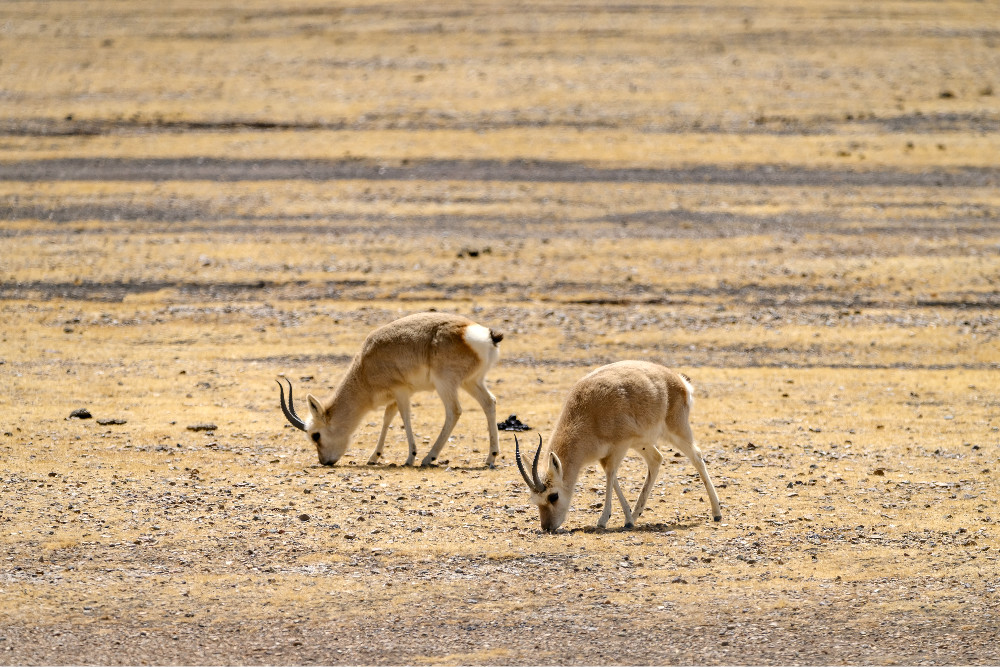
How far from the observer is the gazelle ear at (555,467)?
42.4 feet

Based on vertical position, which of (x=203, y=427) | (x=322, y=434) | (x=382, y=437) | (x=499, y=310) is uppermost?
(x=322, y=434)

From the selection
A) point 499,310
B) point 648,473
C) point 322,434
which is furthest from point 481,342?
point 499,310

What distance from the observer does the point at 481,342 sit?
15953mm

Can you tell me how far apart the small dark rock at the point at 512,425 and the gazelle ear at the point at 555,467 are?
463cm

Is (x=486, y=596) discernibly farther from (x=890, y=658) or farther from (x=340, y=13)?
(x=340, y=13)

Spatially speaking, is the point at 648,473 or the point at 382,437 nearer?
the point at 648,473

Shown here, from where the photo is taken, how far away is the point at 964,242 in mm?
29625

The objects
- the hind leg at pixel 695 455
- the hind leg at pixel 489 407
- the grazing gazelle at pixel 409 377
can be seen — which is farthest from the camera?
the hind leg at pixel 489 407

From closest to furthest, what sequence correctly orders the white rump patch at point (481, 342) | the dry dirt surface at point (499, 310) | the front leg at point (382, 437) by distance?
the dry dirt surface at point (499, 310)
the white rump patch at point (481, 342)
the front leg at point (382, 437)

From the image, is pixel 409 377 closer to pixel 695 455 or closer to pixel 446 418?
pixel 446 418

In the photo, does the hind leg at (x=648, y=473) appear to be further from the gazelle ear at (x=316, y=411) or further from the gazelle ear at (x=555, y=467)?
the gazelle ear at (x=316, y=411)

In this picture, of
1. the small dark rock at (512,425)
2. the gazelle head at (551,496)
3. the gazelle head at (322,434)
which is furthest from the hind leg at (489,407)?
the gazelle head at (551,496)

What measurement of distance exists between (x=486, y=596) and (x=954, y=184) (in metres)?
26.5

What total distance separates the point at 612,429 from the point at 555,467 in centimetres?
73
